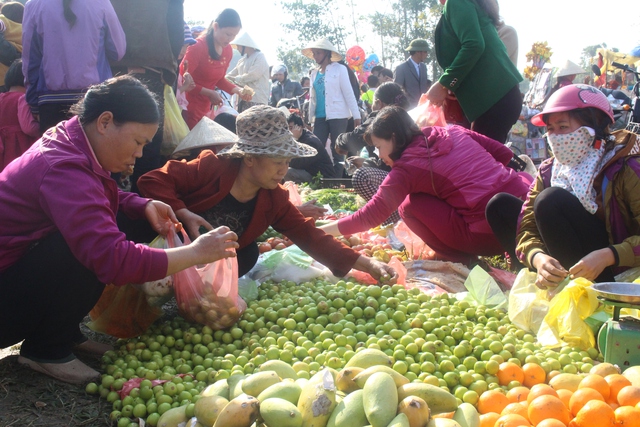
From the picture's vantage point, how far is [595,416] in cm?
162

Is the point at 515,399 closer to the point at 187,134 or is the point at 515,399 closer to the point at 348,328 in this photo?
the point at 348,328

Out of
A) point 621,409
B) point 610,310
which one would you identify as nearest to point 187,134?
point 610,310

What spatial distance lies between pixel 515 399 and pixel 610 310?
0.77 m

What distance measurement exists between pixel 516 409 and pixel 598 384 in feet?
0.94

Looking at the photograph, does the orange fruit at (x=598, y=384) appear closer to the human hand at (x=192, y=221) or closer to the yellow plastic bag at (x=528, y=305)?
the yellow plastic bag at (x=528, y=305)

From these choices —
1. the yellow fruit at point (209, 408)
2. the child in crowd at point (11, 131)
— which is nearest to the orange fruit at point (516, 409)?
the yellow fruit at point (209, 408)

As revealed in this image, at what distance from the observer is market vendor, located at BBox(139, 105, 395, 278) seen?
2781 mm

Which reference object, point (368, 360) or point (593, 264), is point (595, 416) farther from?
point (593, 264)

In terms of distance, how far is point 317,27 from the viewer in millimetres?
25750

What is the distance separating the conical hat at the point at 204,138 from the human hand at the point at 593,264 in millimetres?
2460

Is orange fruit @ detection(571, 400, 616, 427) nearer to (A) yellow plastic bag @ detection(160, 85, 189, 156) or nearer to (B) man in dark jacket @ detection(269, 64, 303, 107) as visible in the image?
(A) yellow plastic bag @ detection(160, 85, 189, 156)

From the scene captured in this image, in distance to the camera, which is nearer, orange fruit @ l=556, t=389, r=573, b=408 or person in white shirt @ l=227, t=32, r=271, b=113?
orange fruit @ l=556, t=389, r=573, b=408

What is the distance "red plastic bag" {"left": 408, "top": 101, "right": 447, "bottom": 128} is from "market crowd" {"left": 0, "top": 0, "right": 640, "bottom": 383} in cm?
3

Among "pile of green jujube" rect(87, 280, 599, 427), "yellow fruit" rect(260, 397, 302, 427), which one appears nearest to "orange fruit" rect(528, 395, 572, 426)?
→ "pile of green jujube" rect(87, 280, 599, 427)
